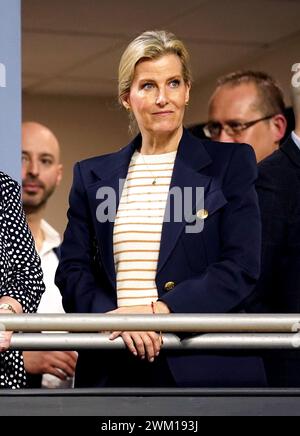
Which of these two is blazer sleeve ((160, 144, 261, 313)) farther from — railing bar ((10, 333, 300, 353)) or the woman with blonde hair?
railing bar ((10, 333, 300, 353))

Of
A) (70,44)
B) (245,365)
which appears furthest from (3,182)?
(70,44)

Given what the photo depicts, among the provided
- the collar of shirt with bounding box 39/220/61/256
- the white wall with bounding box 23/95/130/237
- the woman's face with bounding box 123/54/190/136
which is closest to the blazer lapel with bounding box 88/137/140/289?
the woman's face with bounding box 123/54/190/136

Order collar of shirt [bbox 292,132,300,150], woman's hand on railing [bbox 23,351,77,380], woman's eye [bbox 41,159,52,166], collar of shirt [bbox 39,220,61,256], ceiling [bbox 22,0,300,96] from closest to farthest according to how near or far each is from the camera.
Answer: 1. collar of shirt [bbox 292,132,300,150]
2. woman's hand on railing [bbox 23,351,77,380]
3. collar of shirt [bbox 39,220,61,256]
4. woman's eye [bbox 41,159,52,166]
5. ceiling [bbox 22,0,300,96]

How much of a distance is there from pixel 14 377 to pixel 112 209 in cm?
41

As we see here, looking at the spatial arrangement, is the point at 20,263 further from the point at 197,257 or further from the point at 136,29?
the point at 136,29

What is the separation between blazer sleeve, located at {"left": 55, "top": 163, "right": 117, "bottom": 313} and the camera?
2.89 m

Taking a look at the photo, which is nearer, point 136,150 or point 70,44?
point 136,150

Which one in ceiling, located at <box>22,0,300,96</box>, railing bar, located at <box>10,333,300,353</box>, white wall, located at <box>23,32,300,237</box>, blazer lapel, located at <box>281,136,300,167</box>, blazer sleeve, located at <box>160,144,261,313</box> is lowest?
railing bar, located at <box>10,333,300,353</box>

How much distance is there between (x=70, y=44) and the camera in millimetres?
7523

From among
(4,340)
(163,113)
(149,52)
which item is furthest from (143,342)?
(149,52)

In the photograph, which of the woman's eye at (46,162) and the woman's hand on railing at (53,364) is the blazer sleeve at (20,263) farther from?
the woman's eye at (46,162)

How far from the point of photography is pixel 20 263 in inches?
114
